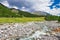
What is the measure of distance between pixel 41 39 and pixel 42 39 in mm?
188

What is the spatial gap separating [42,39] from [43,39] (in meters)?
0.20

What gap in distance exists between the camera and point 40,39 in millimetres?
35656

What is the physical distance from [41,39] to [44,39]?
58cm

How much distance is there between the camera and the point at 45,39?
35.7m

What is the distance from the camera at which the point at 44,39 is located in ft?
117

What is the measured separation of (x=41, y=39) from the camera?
3588 cm

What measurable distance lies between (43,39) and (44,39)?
0.20 metres

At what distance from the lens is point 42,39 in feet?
118

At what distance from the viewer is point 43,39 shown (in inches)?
1409

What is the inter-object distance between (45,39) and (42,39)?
0.57 meters
